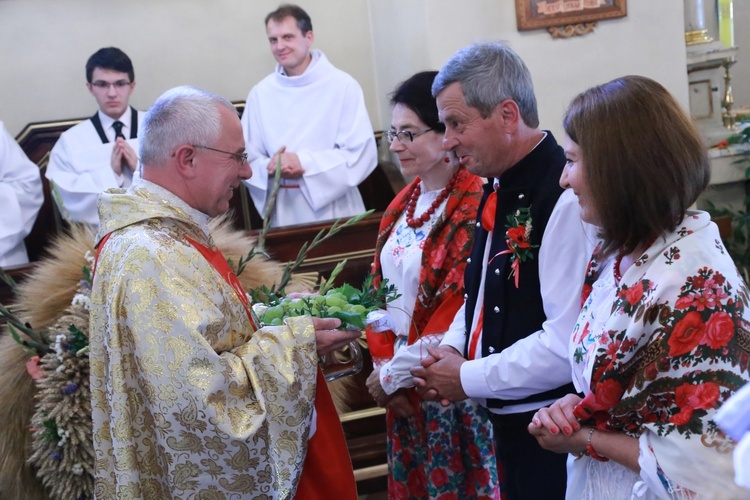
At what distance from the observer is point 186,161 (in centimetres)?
223

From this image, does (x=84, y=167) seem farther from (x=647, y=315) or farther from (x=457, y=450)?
(x=647, y=315)

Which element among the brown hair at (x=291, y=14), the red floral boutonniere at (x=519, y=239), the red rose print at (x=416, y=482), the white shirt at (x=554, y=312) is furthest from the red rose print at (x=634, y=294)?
the brown hair at (x=291, y=14)

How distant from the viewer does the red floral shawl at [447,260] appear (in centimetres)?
265

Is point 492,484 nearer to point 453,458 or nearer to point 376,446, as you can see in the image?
point 453,458

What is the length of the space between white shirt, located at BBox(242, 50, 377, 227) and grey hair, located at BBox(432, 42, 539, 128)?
112 inches

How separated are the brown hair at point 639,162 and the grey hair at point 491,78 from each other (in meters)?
0.58

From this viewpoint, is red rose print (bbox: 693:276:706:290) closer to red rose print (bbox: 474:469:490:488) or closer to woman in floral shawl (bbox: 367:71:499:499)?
woman in floral shawl (bbox: 367:71:499:499)

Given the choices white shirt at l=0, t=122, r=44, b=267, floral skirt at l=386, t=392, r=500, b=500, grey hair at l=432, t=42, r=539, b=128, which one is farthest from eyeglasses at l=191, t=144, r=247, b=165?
white shirt at l=0, t=122, r=44, b=267

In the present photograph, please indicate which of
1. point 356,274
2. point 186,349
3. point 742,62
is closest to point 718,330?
point 186,349

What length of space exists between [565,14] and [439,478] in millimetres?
3307

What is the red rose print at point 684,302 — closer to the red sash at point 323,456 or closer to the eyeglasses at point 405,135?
the red sash at point 323,456

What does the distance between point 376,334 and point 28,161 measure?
352cm

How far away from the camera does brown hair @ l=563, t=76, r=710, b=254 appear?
1678 mm

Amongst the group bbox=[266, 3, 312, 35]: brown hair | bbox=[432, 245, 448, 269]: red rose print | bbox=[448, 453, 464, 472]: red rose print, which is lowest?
bbox=[448, 453, 464, 472]: red rose print
